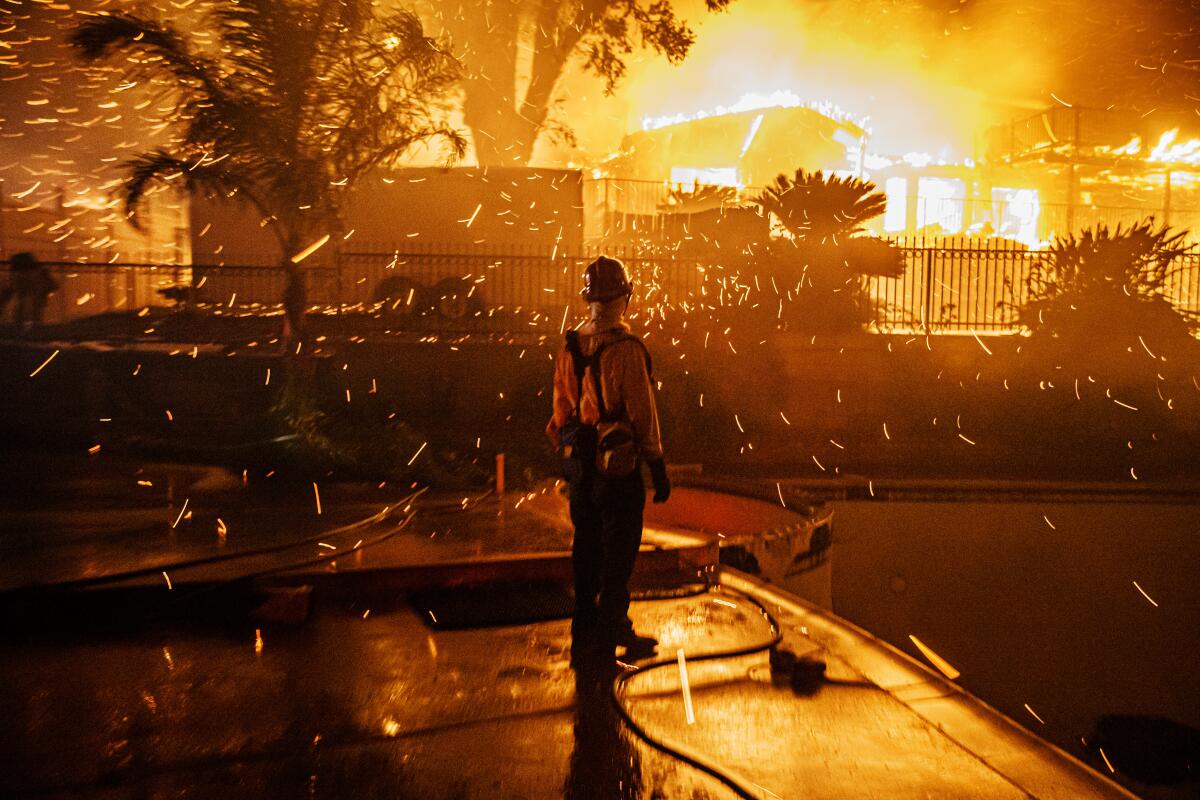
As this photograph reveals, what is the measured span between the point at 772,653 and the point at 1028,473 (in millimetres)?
9737

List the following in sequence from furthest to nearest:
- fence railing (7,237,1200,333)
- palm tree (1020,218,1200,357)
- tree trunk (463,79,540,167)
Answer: tree trunk (463,79,540,167) → palm tree (1020,218,1200,357) → fence railing (7,237,1200,333)

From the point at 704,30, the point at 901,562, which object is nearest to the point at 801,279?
the point at 901,562

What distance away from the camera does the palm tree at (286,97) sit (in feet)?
30.0

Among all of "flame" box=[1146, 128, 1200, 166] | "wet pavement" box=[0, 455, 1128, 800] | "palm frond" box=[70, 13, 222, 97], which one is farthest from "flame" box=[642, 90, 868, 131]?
"wet pavement" box=[0, 455, 1128, 800]

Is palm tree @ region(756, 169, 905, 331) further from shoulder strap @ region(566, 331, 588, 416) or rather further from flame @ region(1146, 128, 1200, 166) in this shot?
flame @ region(1146, 128, 1200, 166)

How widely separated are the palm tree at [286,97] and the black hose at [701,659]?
6636 millimetres

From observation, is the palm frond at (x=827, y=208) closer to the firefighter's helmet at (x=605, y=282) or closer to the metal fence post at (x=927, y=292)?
the metal fence post at (x=927, y=292)

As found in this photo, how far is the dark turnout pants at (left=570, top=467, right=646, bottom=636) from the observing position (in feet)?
14.2

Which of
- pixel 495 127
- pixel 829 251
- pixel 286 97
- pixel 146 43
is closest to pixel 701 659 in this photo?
pixel 286 97

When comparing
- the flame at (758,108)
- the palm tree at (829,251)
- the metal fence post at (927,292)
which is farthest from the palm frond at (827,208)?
the flame at (758,108)

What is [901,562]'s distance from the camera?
976 cm

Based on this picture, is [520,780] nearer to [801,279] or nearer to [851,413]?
[851,413]

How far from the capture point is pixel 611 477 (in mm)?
4281

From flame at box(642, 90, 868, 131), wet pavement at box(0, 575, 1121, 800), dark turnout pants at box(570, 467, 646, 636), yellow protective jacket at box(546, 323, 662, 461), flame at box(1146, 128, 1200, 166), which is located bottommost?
wet pavement at box(0, 575, 1121, 800)
